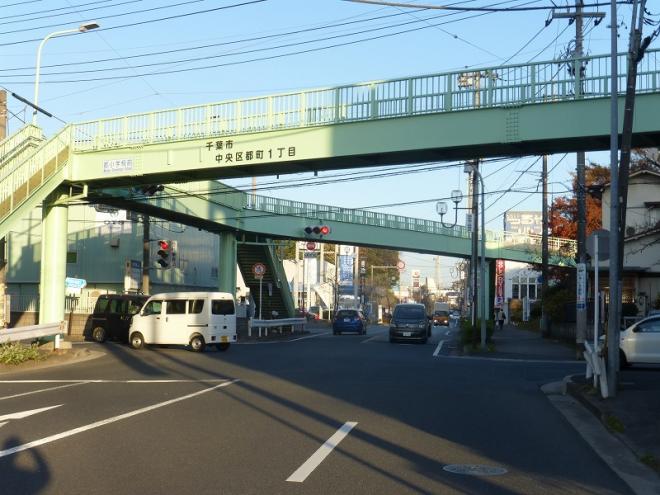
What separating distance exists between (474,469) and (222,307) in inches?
779

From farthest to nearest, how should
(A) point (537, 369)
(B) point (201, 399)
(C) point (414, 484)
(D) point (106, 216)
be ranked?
(D) point (106, 216) < (A) point (537, 369) < (B) point (201, 399) < (C) point (414, 484)

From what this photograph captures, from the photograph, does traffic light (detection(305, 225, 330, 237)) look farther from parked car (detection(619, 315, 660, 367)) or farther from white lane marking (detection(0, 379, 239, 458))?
white lane marking (detection(0, 379, 239, 458))

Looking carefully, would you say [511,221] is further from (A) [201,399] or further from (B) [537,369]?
(A) [201,399]

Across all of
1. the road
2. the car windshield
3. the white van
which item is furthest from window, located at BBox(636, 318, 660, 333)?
the car windshield

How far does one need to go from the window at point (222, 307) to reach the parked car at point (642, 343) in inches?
526

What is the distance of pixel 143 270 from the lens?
3712 centimetres

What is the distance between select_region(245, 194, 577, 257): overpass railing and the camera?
38.6 meters

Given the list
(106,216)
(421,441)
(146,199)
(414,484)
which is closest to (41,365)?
(146,199)

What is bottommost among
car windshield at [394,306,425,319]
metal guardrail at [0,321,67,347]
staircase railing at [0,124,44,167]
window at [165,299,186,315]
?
metal guardrail at [0,321,67,347]

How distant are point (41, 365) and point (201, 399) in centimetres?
1036

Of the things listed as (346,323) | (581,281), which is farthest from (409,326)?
(581,281)

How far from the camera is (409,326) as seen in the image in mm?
36000

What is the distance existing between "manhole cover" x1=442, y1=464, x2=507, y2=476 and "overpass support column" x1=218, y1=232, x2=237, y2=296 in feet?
99.1

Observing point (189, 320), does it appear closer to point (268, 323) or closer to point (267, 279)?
point (268, 323)
